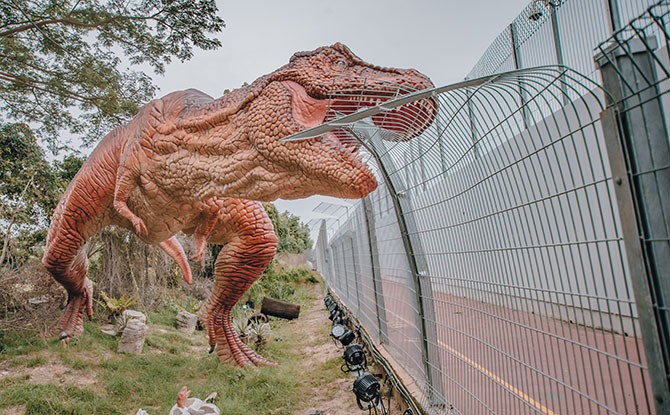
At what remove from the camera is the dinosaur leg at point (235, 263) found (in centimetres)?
515

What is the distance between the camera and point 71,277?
18.7ft

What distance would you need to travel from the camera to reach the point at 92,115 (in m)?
7.72

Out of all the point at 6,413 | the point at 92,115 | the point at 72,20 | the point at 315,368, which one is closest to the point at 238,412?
the point at 315,368

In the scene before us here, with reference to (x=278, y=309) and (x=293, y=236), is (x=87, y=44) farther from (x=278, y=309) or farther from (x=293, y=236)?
(x=293, y=236)

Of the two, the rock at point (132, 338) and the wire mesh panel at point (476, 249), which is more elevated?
the wire mesh panel at point (476, 249)

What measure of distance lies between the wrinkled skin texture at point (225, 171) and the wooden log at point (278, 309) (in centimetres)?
423

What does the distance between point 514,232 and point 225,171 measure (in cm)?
219

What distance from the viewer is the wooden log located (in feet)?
32.4

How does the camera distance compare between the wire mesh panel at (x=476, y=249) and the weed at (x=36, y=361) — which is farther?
the weed at (x=36, y=361)

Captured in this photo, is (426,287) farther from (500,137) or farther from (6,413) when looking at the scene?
A: (6,413)

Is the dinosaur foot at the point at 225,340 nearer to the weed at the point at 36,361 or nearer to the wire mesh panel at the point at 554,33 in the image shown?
the weed at the point at 36,361

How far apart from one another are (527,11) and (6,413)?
7.13 m

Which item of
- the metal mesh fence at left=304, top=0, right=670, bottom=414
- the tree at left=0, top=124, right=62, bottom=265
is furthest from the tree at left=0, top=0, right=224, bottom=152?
the metal mesh fence at left=304, top=0, right=670, bottom=414

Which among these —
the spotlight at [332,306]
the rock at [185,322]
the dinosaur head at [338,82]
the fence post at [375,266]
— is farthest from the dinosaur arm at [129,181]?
the rock at [185,322]
